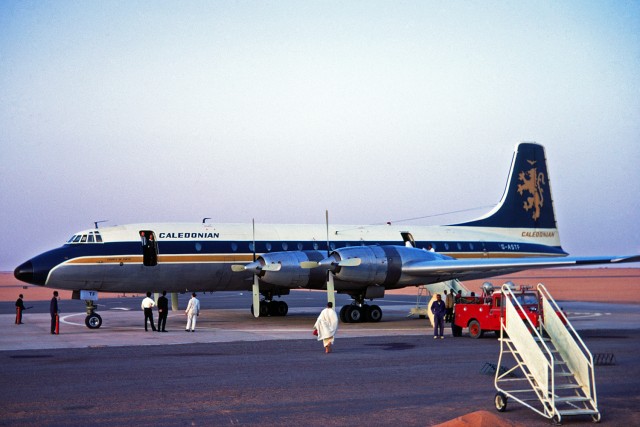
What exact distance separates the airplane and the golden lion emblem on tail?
23.8 ft

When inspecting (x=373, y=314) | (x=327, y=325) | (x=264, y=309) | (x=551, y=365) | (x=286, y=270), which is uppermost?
(x=286, y=270)

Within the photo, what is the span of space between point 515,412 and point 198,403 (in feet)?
17.8

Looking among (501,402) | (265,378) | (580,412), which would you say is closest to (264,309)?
(265,378)

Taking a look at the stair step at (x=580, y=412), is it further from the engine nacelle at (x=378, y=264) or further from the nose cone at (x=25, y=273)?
the nose cone at (x=25, y=273)

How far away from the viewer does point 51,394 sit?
13.6 meters

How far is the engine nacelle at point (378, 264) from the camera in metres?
29.1

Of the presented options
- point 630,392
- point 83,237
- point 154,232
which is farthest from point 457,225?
point 630,392

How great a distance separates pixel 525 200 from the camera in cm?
4100

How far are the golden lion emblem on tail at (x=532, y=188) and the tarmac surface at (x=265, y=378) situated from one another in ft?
47.7

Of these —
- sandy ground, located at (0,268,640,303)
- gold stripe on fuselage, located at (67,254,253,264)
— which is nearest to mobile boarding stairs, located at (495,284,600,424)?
gold stripe on fuselage, located at (67,254,253,264)

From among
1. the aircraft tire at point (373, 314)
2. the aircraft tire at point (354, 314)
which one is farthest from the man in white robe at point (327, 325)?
the aircraft tire at point (373, 314)

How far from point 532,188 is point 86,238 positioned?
24.8m

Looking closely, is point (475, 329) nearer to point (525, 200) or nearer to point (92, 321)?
point (92, 321)

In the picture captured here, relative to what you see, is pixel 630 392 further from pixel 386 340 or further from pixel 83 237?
pixel 83 237
